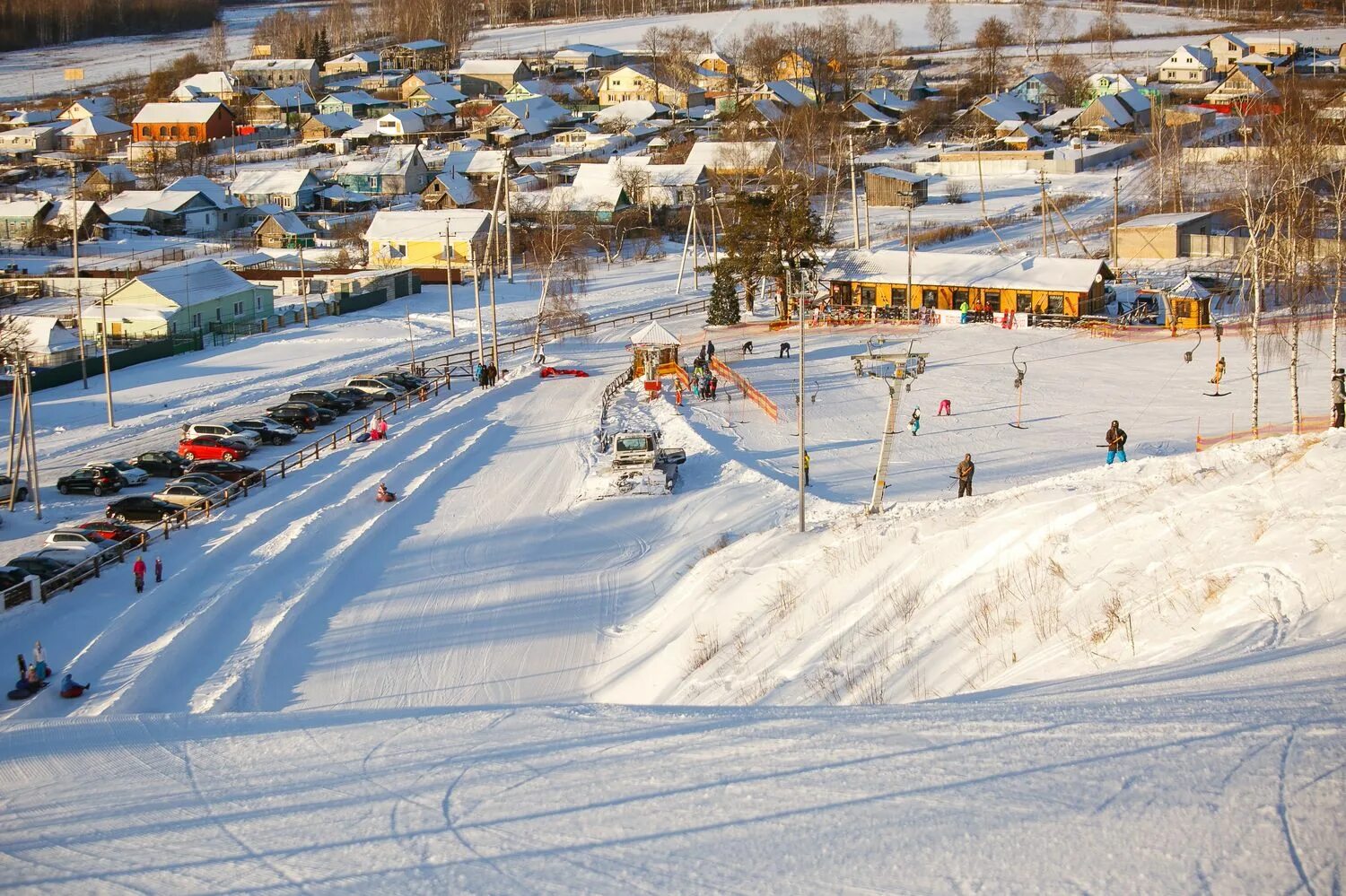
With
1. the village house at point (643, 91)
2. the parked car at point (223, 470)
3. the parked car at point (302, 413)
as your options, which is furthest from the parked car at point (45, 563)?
the village house at point (643, 91)

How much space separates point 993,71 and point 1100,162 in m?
37.2

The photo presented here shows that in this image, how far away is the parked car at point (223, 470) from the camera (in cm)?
2634

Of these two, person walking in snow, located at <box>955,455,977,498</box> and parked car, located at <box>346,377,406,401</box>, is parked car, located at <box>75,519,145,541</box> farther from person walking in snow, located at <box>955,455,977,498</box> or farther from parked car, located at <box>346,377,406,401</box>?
person walking in snow, located at <box>955,455,977,498</box>

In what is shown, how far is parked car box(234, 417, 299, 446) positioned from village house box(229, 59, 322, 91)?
99.4 m

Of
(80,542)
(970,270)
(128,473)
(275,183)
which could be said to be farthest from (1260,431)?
(275,183)

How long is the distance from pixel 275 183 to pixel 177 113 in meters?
27.7

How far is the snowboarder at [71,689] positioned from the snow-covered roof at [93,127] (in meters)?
93.1

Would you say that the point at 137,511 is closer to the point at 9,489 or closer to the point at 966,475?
the point at 9,489

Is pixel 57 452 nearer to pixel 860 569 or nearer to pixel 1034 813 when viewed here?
pixel 860 569

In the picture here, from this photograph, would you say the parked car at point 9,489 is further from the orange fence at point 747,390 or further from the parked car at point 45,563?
the orange fence at point 747,390

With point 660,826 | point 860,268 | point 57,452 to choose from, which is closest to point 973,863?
point 660,826

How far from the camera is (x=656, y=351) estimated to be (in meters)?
34.8

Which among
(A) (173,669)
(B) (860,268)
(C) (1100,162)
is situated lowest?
(A) (173,669)

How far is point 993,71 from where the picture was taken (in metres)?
112
